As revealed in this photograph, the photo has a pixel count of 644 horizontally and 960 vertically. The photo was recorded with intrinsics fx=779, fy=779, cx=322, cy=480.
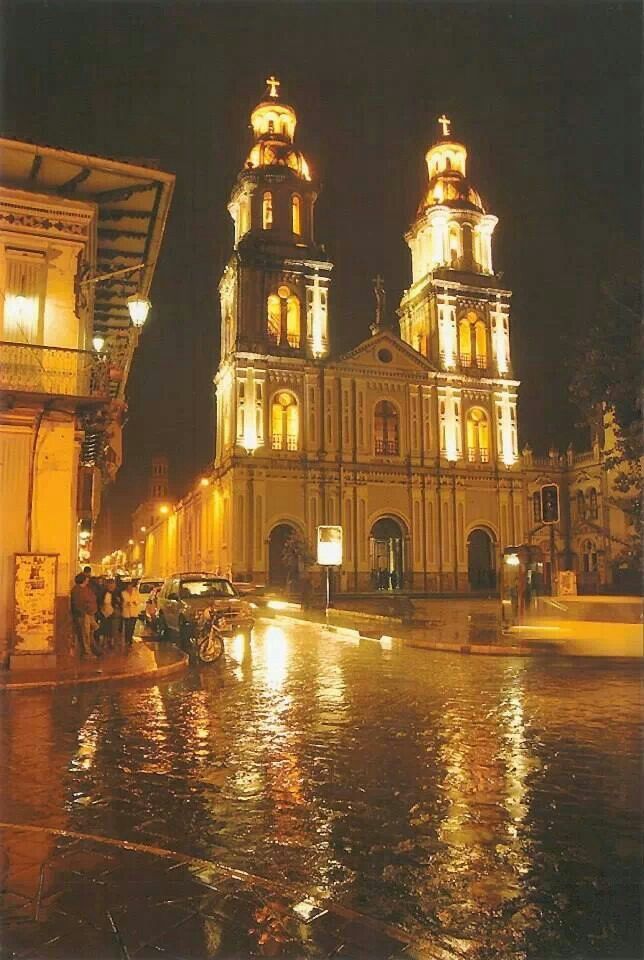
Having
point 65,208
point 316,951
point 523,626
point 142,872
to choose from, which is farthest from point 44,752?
point 523,626

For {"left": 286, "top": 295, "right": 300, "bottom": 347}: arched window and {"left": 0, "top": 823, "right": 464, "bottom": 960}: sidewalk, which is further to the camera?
{"left": 286, "top": 295, "right": 300, "bottom": 347}: arched window

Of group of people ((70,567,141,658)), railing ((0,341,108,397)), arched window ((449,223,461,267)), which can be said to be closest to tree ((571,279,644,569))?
railing ((0,341,108,397))

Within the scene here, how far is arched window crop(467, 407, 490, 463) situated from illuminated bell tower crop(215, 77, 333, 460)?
1118 cm

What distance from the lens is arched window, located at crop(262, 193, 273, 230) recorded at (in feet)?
165

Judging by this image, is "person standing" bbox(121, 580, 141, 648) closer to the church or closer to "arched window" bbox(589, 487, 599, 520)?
the church

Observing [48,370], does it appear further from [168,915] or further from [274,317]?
[274,317]

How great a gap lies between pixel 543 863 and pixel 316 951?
5.63ft

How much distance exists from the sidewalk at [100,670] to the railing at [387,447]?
35.1 metres

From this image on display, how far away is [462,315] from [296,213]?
12918mm

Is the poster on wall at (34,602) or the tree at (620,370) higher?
the tree at (620,370)

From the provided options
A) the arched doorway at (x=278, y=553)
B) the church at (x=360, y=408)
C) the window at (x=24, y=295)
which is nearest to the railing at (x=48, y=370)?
the window at (x=24, y=295)

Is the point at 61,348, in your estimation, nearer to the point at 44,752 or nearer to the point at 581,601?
the point at 44,752

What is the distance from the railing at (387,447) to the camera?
163 ft

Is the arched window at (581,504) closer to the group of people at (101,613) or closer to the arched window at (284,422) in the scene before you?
the arched window at (284,422)
